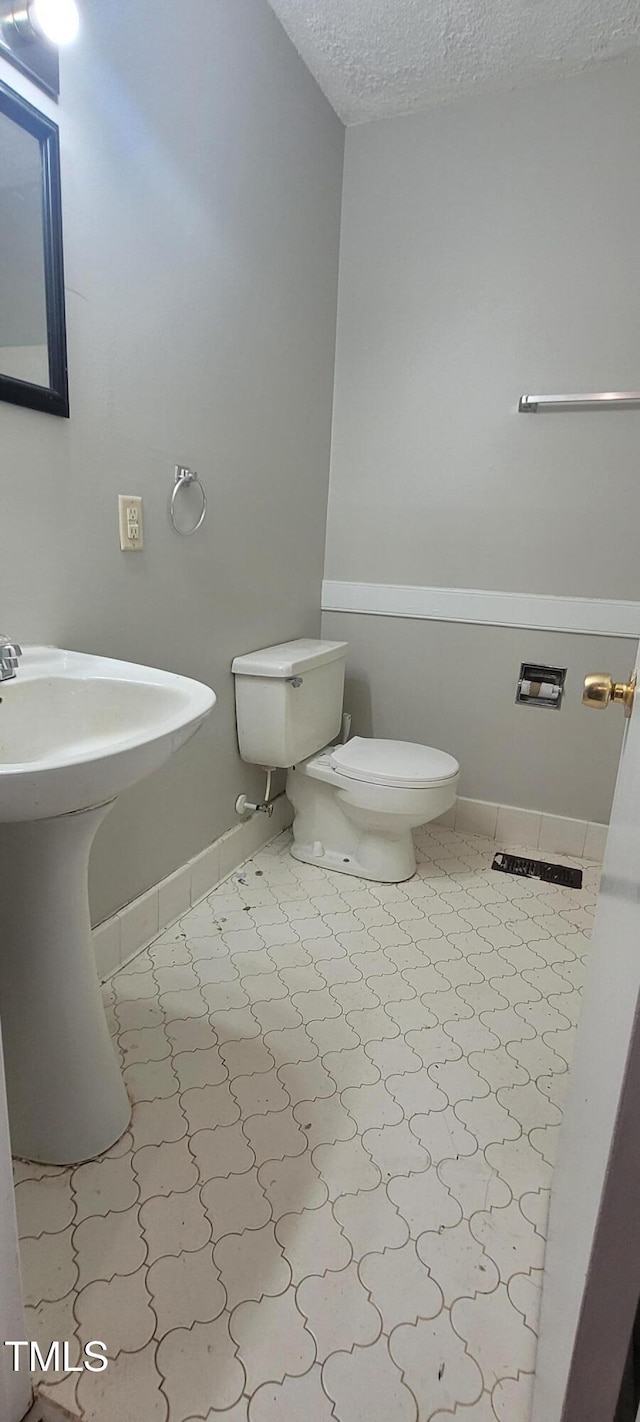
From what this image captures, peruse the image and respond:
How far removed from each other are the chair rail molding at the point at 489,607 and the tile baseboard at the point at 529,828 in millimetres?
624

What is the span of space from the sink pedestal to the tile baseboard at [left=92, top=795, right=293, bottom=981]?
0.33m

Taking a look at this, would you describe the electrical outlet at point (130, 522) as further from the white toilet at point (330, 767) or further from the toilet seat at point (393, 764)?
the toilet seat at point (393, 764)

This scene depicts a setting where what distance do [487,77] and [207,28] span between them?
0.86 meters

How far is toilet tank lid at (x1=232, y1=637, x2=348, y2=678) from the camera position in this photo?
1758mm

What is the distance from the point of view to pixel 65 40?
0.99 meters

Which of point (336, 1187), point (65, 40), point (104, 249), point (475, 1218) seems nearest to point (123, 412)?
point (104, 249)

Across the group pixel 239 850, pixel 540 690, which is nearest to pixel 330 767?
pixel 239 850

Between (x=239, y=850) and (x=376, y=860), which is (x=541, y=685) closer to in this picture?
(x=376, y=860)

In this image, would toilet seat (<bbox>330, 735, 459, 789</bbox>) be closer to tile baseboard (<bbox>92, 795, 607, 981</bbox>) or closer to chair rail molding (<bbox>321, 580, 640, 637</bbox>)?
tile baseboard (<bbox>92, 795, 607, 981</bbox>)

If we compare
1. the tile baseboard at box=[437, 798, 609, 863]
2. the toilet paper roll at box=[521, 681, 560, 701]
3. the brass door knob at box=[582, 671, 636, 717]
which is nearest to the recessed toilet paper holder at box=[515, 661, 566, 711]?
the toilet paper roll at box=[521, 681, 560, 701]

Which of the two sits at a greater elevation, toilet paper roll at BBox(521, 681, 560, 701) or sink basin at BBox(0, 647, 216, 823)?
sink basin at BBox(0, 647, 216, 823)

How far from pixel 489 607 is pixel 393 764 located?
0.65 metres

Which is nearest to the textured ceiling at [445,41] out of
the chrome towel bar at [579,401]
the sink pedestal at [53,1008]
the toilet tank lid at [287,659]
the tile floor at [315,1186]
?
the chrome towel bar at [579,401]

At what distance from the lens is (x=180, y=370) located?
4.67ft
